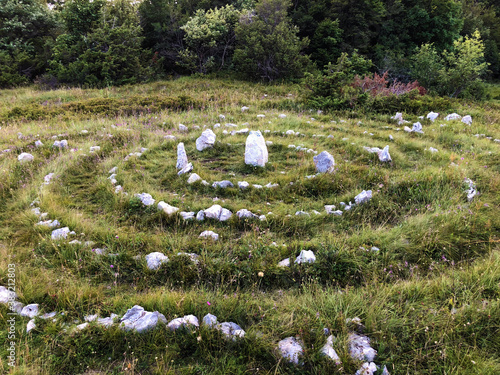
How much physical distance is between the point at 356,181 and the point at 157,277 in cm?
443

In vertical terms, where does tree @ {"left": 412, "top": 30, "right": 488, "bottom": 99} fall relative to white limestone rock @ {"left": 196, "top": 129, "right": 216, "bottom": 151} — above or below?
above

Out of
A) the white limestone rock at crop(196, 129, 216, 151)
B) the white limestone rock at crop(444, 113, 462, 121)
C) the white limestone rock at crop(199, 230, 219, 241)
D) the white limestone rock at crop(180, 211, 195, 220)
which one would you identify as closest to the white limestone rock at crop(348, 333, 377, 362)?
the white limestone rock at crop(199, 230, 219, 241)

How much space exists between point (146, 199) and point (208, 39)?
1741cm

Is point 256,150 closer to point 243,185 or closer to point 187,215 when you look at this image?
point 243,185

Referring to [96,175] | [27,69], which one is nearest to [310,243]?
[96,175]

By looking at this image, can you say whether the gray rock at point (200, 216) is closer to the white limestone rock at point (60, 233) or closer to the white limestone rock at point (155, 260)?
the white limestone rock at point (155, 260)

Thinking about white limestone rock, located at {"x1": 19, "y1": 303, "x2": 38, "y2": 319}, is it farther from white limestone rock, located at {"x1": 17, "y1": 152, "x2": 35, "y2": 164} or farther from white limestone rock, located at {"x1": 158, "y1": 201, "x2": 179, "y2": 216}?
white limestone rock, located at {"x1": 17, "y1": 152, "x2": 35, "y2": 164}

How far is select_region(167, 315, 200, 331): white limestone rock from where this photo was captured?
3.02m

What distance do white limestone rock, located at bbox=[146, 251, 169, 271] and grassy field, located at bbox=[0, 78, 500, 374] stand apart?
62mm

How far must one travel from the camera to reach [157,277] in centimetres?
397

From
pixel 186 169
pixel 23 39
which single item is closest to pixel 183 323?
pixel 186 169

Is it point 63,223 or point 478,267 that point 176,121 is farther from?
point 478,267

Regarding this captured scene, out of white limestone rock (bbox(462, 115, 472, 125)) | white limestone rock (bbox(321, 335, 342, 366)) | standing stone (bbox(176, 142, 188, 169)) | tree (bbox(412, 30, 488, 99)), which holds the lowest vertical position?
white limestone rock (bbox(321, 335, 342, 366))

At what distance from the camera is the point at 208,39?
19578 mm
